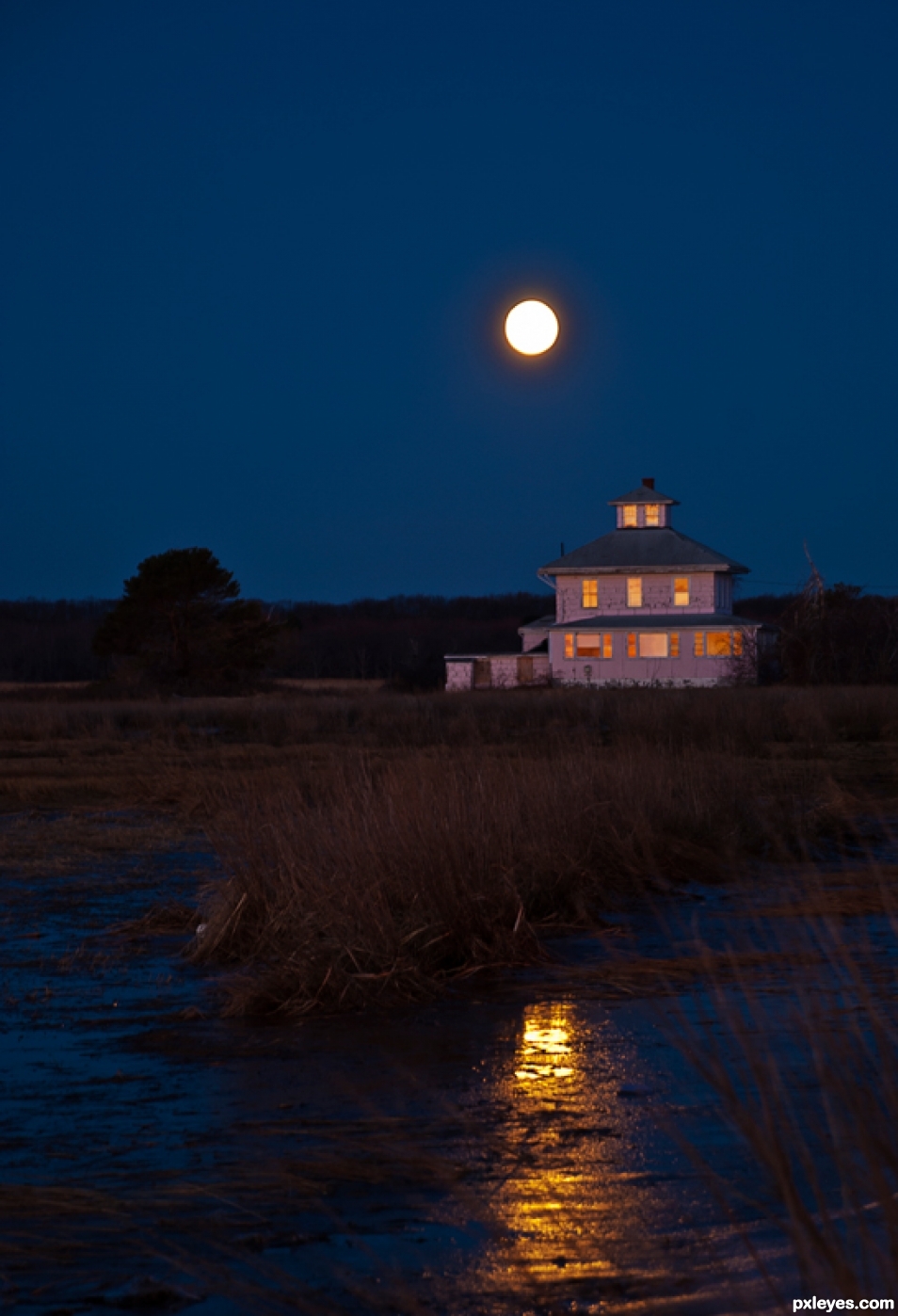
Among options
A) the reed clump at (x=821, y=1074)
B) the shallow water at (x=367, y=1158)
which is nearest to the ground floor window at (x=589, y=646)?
the reed clump at (x=821, y=1074)

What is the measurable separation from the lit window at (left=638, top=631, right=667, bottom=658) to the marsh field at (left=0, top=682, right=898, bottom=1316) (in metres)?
32.3

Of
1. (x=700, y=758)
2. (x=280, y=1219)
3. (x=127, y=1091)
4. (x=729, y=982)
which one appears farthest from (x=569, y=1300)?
(x=700, y=758)

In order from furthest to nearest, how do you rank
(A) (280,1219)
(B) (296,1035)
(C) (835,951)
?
(C) (835,951) → (B) (296,1035) → (A) (280,1219)

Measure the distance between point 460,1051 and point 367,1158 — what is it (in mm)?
1555

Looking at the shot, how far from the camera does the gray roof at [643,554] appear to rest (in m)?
47.8

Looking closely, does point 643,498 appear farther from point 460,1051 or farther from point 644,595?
point 460,1051

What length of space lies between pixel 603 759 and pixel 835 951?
564cm

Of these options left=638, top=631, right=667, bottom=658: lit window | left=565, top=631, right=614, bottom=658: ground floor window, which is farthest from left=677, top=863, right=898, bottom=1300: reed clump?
left=565, top=631, right=614, bottom=658: ground floor window

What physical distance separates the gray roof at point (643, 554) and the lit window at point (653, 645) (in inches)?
98.8

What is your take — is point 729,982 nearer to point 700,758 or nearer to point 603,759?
point 603,759

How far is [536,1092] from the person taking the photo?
5.52 m

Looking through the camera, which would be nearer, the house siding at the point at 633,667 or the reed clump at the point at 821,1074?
the reed clump at the point at 821,1074

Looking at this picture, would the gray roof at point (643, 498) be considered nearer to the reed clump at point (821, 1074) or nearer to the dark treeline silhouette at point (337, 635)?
the dark treeline silhouette at point (337, 635)

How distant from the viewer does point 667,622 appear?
152 feet
